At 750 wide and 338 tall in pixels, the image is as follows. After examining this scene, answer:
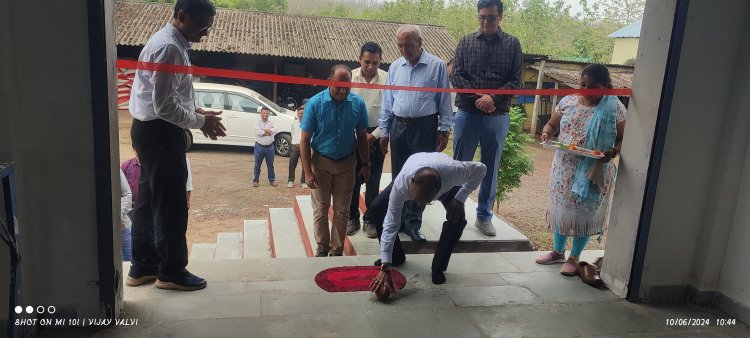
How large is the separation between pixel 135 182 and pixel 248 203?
158 inches

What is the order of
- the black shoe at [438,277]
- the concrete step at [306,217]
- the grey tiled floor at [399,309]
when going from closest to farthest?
the grey tiled floor at [399,309] → the black shoe at [438,277] → the concrete step at [306,217]

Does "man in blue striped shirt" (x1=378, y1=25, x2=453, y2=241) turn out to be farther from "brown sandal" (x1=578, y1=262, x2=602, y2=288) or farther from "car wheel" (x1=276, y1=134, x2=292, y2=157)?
"car wheel" (x1=276, y1=134, x2=292, y2=157)

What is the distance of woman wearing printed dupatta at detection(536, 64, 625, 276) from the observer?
137 inches

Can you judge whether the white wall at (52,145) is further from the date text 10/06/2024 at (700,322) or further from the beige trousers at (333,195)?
the date text 10/06/2024 at (700,322)

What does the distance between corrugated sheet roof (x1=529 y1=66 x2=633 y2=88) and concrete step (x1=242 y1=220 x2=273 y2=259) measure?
35.1 ft

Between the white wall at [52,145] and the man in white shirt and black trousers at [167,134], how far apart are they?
0.35m

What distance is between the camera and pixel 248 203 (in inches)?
323

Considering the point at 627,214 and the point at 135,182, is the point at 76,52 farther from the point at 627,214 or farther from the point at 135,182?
the point at 627,214

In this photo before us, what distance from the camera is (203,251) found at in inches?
226

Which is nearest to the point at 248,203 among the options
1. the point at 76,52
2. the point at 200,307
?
the point at 200,307

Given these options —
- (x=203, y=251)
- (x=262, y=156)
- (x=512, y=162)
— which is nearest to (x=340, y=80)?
(x=203, y=251)

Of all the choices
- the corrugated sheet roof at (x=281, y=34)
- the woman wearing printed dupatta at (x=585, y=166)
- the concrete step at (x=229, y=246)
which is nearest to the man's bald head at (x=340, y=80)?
the woman wearing printed dupatta at (x=585, y=166)

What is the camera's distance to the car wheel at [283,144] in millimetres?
11906

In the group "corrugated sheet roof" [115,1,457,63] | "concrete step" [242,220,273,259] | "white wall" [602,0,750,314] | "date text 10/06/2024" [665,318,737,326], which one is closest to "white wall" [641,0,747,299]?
"white wall" [602,0,750,314]
